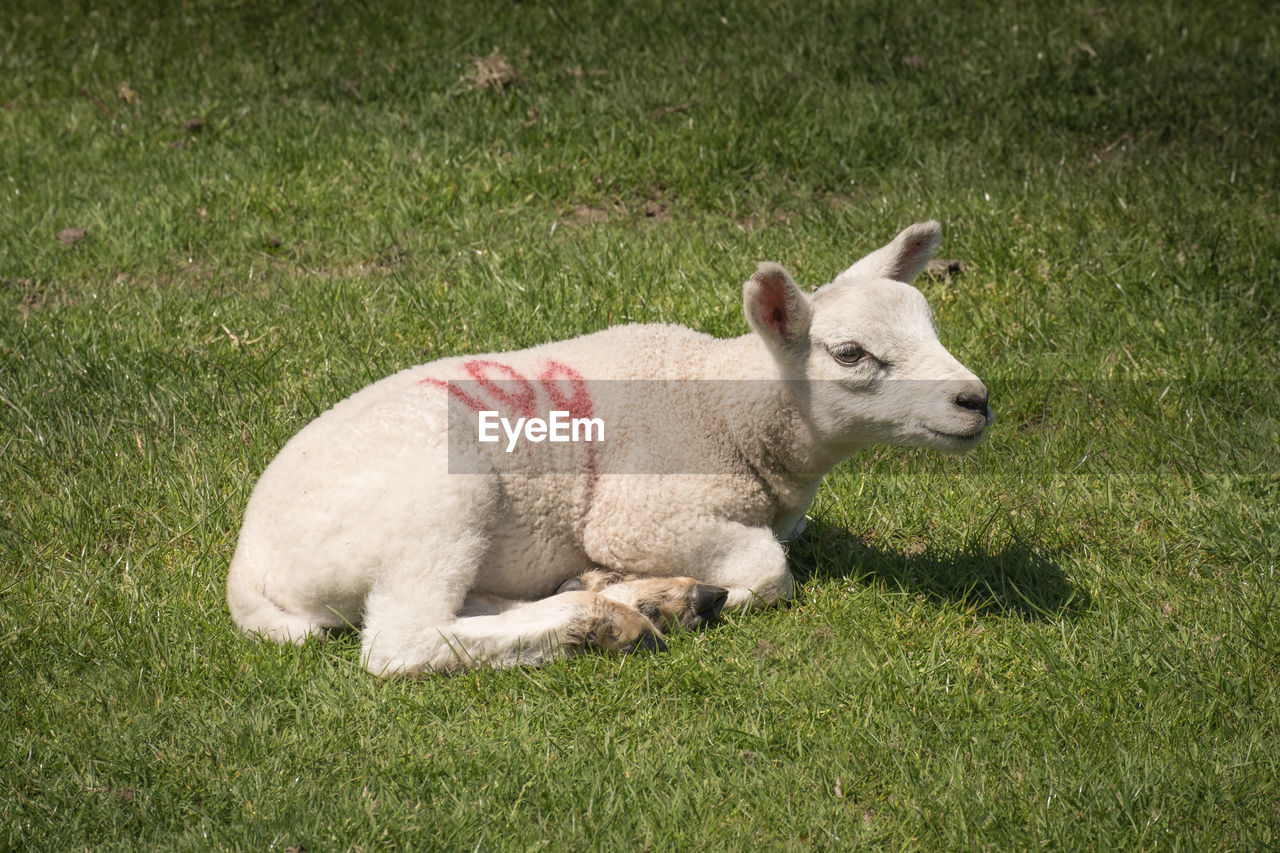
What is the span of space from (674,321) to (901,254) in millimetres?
1773

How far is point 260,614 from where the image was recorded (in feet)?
13.9

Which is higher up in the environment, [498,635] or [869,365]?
[869,365]

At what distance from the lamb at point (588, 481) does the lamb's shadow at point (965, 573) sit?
30 cm

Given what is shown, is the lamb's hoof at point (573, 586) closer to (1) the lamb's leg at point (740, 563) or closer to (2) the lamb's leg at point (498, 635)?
(2) the lamb's leg at point (498, 635)

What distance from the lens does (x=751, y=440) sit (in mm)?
4430

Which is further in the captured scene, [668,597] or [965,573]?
[965,573]

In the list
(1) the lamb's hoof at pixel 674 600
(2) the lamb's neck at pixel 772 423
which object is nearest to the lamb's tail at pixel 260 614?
(1) the lamb's hoof at pixel 674 600

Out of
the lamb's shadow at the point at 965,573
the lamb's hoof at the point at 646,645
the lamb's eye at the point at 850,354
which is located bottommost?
the lamb's shadow at the point at 965,573

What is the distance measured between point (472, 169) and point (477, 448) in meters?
3.93

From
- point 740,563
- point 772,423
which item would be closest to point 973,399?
point 772,423

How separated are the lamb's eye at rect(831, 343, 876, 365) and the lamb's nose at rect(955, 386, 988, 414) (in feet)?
1.03

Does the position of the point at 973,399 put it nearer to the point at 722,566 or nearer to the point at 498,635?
the point at 722,566

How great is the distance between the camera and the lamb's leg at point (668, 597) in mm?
4262

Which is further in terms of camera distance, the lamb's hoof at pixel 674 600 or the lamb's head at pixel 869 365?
the lamb's hoof at pixel 674 600
